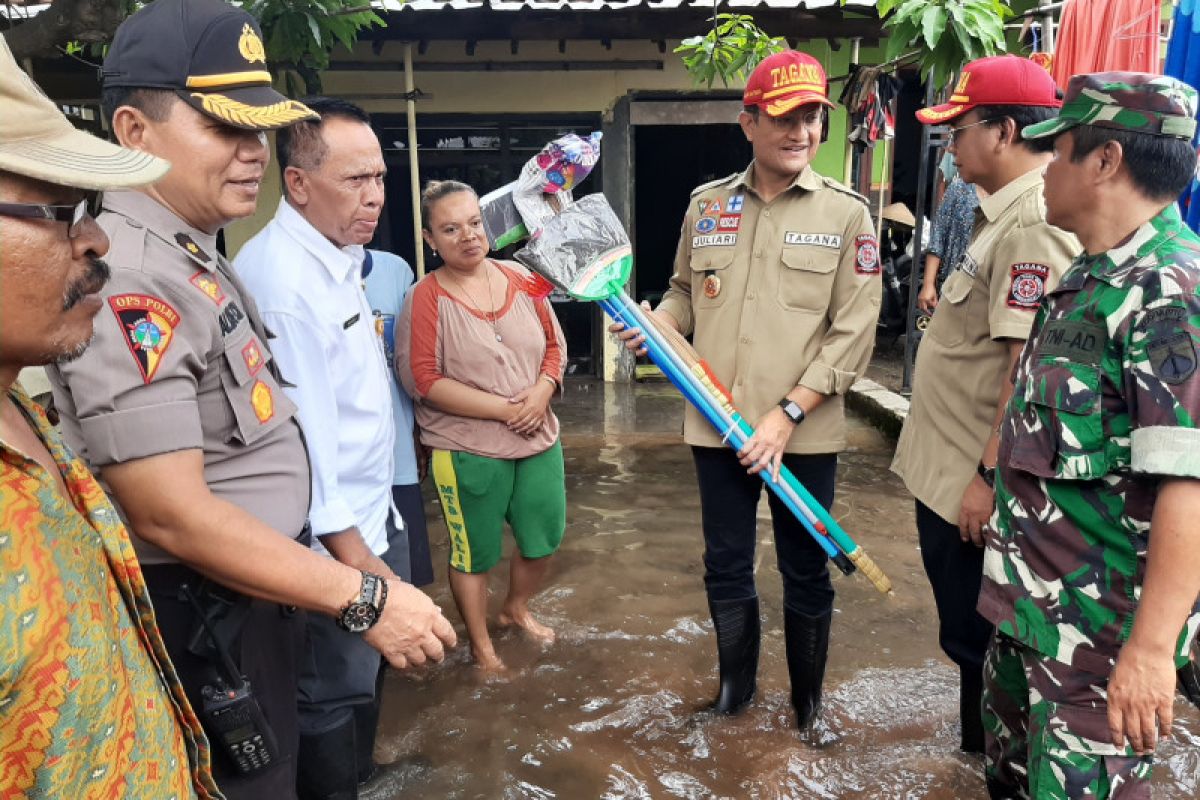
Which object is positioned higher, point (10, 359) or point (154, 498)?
point (10, 359)

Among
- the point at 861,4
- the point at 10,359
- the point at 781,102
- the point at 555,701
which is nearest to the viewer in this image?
the point at 10,359

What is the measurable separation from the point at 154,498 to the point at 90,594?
12.8 inches

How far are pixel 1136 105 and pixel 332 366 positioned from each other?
174cm

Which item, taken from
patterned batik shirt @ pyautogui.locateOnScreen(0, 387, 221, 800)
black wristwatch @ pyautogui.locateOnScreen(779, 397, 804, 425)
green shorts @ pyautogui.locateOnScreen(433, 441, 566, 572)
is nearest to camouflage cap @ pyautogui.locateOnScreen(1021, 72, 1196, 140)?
black wristwatch @ pyautogui.locateOnScreen(779, 397, 804, 425)

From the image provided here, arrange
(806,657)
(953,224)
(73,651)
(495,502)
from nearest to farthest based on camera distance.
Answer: (73,651), (806,657), (495,502), (953,224)

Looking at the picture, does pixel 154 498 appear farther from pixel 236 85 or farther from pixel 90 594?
pixel 236 85

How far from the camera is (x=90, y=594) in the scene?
3.21ft

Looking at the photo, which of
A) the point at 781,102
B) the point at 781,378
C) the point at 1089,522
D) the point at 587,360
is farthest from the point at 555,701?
the point at 587,360

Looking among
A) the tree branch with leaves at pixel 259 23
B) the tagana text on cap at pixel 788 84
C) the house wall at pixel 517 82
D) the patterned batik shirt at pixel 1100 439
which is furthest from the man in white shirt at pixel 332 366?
the house wall at pixel 517 82

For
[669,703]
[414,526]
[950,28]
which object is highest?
[950,28]

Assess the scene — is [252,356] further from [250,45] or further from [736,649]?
[736,649]

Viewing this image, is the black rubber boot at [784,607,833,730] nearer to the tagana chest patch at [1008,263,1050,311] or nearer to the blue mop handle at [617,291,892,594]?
the blue mop handle at [617,291,892,594]

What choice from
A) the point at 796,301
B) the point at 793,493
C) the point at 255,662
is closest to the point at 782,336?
the point at 796,301

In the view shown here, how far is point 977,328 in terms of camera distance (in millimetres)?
2188
